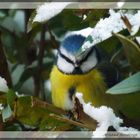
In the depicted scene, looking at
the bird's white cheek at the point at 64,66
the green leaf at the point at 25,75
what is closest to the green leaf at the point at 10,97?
the green leaf at the point at 25,75

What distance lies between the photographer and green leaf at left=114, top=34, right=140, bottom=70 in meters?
0.50

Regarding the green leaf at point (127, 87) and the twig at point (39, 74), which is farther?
the twig at point (39, 74)

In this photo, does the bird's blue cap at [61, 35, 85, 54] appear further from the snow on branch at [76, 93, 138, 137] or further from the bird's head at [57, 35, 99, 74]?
the snow on branch at [76, 93, 138, 137]

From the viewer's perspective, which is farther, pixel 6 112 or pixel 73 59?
pixel 73 59

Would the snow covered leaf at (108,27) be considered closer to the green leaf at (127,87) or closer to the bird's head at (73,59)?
the green leaf at (127,87)

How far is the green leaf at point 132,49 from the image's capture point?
1.65ft

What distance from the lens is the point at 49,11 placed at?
58 cm

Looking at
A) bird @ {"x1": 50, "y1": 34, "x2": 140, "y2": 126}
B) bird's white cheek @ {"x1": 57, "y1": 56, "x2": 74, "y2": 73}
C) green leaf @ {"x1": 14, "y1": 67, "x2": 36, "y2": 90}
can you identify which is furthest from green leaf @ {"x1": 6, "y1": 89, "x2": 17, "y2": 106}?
bird's white cheek @ {"x1": 57, "y1": 56, "x2": 74, "y2": 73}

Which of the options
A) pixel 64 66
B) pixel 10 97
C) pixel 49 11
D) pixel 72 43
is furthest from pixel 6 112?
pixel 64 66

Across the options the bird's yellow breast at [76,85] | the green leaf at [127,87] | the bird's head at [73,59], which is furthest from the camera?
the bird's head at [73,59]

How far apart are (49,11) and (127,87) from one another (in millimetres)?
154

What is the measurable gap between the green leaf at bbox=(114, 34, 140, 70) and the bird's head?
0.51 meters

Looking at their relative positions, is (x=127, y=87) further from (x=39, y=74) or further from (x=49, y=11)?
(x=39, y=74)

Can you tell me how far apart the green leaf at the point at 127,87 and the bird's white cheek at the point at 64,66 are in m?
0.65
